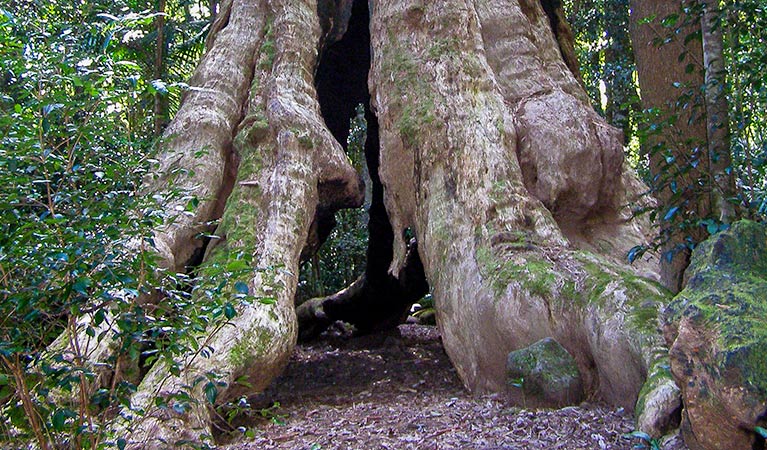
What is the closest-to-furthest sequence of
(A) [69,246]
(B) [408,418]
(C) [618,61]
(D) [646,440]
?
1. (A) [69,246]
2. (D) [646,440]
3. (B) [408,418]
4. (C) [618,61]

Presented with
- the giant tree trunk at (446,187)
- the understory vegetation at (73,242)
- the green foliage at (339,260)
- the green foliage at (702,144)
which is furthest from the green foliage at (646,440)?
the green foliage at (339,260)

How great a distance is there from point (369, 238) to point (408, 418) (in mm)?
4659

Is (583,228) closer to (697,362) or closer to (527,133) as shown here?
(527,133)

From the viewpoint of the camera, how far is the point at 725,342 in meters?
2.06

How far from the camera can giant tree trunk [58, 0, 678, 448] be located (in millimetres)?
3656

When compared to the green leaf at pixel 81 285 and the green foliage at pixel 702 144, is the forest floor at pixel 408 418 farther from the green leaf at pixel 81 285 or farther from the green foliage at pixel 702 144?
the green foliage at pixel 702 144

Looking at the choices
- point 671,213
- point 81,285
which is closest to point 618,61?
point 671,213

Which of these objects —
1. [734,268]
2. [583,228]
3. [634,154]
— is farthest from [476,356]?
[634,154]

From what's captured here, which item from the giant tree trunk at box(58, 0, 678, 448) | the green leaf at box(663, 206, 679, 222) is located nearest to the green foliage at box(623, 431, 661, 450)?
the giant tree trunk at box(58, 0, 678, 448)

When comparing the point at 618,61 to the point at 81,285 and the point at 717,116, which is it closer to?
the point at 717,116

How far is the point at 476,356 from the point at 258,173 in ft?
6.93

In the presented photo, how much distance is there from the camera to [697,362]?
2.13 metres

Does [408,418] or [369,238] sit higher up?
[369,238]

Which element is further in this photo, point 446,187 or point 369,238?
point 369,238
